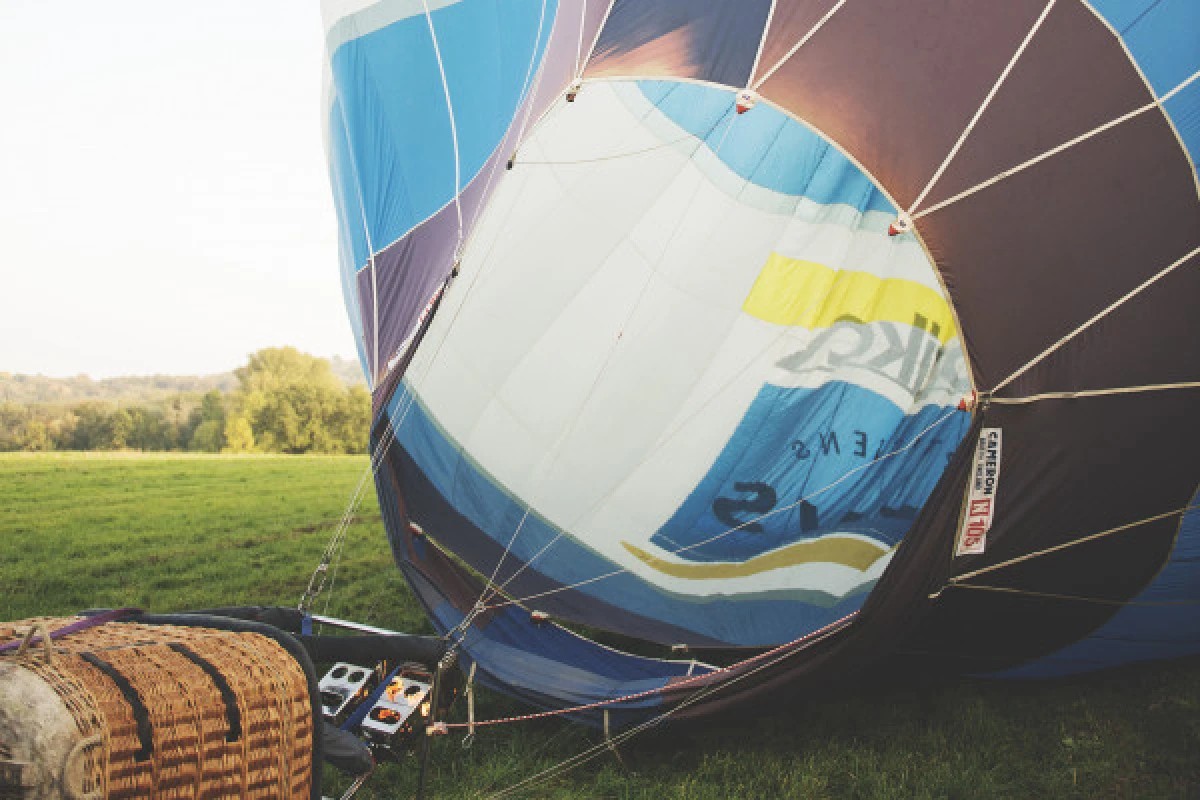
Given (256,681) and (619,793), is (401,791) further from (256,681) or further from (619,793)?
(256,681)

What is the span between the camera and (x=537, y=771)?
266 cm

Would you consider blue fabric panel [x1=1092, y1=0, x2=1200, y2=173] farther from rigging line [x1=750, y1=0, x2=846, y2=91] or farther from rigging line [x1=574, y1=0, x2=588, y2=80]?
rigging line [x1=574, y1=0, x2=588, y2=80]

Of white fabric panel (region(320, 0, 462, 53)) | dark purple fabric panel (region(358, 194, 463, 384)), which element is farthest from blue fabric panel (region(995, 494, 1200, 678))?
white fabric panel (region(320, 0, 462, 53))

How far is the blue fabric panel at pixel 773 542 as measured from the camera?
353 cm

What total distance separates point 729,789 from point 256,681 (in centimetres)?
168

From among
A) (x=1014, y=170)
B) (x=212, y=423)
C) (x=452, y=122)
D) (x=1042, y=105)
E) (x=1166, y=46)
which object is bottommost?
(x=212, y=423)

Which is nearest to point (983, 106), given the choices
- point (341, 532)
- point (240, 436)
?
point (341, 532)

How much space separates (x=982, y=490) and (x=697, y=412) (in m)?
1.68

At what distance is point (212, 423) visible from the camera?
104 ft

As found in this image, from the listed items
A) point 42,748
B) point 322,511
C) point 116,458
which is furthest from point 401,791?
point 116,458

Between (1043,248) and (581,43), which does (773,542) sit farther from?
(581,43)

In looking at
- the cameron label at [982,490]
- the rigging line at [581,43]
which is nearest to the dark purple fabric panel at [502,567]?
the cameron label at [982,490]

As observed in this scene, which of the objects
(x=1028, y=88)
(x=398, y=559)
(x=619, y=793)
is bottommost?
(x=619, y=793)

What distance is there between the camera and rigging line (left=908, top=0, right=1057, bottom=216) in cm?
224
